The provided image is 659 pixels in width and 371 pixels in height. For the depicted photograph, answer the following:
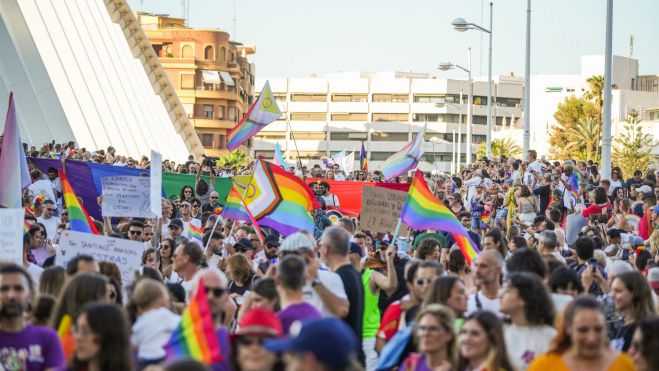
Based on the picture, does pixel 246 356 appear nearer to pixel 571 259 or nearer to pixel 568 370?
pixel 568 370

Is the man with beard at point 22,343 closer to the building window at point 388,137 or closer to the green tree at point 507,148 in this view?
the green tree at point 507,148

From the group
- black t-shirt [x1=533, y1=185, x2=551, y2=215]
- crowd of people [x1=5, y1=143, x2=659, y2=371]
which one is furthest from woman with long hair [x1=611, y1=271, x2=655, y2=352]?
black t-shirt [x1=533, y1=185, x2=551, y2=215]

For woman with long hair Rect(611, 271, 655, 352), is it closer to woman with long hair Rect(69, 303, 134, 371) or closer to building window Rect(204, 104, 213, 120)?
woman with long hair Rect(69, 303, 134, 371)

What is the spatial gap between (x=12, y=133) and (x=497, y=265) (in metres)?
7.79

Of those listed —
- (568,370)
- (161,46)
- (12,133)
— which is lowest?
Result: (568,370)

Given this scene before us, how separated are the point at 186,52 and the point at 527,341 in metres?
113

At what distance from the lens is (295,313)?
28.8 feet

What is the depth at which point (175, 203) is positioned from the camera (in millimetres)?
22781

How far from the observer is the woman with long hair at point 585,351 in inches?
297

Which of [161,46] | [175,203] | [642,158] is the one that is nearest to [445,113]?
[161,46]

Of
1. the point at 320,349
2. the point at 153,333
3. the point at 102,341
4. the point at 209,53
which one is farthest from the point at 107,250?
the point at 209,53

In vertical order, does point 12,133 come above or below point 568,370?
above

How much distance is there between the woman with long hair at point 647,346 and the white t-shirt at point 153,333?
2.60 m

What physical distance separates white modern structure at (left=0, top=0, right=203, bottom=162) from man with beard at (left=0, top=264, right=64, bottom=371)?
115 ft
